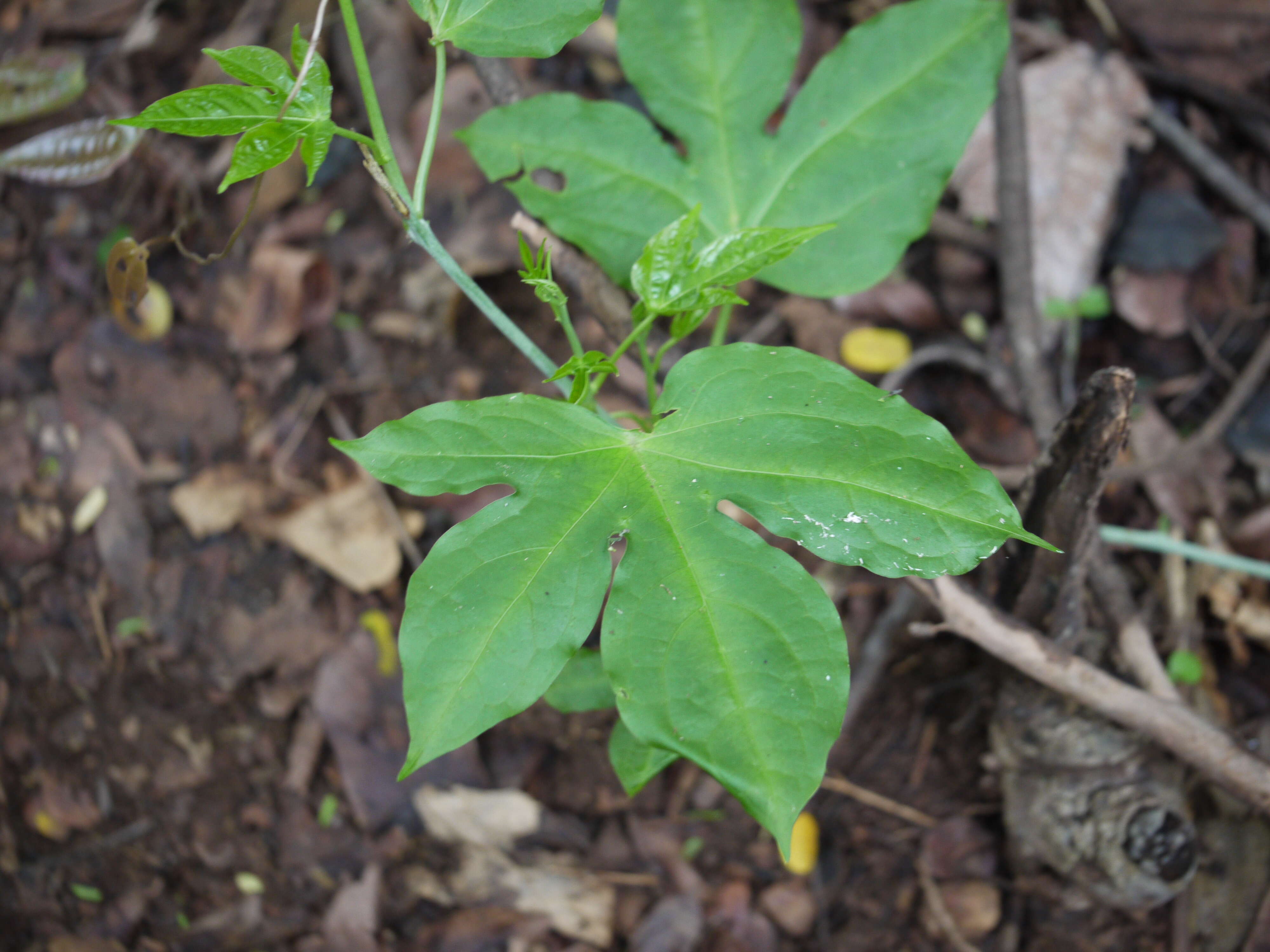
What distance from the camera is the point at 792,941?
218cm

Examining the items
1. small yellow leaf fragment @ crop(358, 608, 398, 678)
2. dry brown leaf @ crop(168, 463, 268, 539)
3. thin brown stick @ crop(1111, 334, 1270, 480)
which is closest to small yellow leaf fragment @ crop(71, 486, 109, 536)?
dry brown leaf @ crop(168, 463, 268, 539)

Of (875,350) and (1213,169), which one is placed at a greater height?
(1213,169)

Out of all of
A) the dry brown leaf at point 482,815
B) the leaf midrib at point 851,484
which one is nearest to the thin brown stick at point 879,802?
the dry brown leaf at point 482,815

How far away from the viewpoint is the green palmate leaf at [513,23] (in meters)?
1.30

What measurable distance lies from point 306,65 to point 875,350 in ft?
5.92

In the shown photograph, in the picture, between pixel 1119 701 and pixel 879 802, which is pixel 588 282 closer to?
pixel 1119 701

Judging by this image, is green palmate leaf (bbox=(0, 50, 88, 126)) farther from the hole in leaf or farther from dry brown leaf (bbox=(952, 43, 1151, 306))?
dry brown leaf (bbox=(952, 43, 1151, 306))

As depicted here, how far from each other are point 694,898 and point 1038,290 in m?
2.04

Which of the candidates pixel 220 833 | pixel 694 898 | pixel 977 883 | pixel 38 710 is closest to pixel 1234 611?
pixel 977 883

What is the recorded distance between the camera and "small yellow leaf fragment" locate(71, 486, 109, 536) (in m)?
2.59

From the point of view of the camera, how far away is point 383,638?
243 centimetres

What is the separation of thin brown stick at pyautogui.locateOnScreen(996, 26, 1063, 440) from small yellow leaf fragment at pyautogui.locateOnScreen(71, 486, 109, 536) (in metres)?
2.84

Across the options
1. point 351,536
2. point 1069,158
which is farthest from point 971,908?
point 1069,158

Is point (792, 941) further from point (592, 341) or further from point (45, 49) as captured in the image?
point (45, 49)
